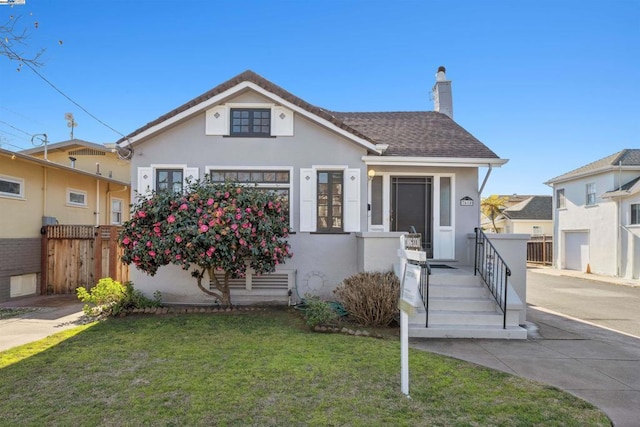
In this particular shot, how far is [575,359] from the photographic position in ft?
17.4

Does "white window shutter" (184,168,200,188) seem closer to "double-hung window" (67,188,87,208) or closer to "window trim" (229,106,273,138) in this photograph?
"window trim" (229,106,273,138)

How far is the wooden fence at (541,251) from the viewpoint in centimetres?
2386

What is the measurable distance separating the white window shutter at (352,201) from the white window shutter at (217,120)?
10.8 feet

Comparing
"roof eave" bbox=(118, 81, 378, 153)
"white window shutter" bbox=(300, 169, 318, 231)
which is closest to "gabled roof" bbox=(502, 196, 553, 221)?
"roof eave" bbox=(118, 81, 378, 153)

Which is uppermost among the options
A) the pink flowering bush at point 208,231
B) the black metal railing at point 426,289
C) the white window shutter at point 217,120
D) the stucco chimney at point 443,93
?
the stucco chimney at point 443,93

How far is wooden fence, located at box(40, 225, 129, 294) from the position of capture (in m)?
10.5

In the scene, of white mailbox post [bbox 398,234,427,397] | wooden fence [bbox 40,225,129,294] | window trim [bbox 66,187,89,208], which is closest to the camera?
white mailbox post [bbox 398,234,427,397]

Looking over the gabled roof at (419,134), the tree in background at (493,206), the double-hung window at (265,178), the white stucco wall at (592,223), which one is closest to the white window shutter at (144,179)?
the double-hung window at (265,178)

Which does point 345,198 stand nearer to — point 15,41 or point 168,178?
point 168,178

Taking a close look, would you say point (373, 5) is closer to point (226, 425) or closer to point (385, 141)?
point (385, 141)

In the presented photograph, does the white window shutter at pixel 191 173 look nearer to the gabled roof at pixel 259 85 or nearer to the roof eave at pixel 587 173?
the gabled roof at pixel 259 85

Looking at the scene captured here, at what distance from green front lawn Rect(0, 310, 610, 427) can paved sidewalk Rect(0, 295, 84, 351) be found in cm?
63

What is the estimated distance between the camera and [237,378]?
430cm

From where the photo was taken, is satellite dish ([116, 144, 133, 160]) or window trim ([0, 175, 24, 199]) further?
window trim ([0, 175, 24, 199])
